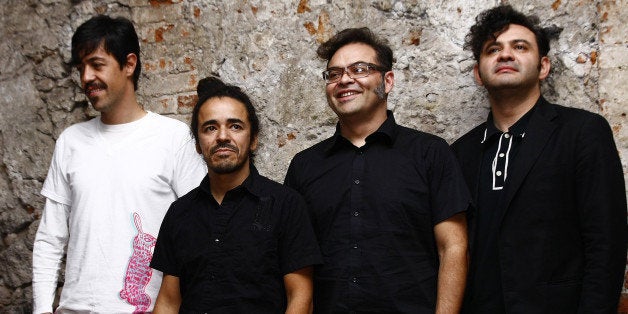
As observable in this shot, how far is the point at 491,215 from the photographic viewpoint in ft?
7.57

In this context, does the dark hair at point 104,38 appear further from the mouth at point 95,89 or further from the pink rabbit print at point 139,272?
the pink rabbit print at point 139,272

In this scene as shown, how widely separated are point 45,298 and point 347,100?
1.42 metres

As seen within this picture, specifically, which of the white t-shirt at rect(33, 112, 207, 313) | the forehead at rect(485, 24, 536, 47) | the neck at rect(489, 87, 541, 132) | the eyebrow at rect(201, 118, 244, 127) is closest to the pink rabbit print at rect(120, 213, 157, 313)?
the white t-shirt at rect(33, 112, 207, 313)

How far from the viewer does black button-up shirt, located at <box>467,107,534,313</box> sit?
2.27 m

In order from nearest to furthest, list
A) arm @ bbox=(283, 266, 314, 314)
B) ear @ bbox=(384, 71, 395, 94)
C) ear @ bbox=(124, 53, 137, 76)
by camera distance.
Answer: arm @ bbox=(283, 266, 314, 314) < ear @ bbox=(384, 71, 395, 94) < ear @ bbox=(124, 53, 137, 76)

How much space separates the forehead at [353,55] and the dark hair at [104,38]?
879 mm

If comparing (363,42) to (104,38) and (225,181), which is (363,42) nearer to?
(225,181)

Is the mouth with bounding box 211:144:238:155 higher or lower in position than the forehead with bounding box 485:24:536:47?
lower

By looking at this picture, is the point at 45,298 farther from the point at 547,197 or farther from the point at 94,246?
the point at 547,197

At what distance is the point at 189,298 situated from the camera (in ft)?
7.47

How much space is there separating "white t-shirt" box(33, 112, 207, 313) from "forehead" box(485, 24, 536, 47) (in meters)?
1.25

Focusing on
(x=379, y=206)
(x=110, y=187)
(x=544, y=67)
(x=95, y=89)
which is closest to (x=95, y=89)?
(x=95, y=89)

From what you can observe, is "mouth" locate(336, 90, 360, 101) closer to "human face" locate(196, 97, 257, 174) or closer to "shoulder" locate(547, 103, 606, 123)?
"human face" locate(196, 97, 257, 174)

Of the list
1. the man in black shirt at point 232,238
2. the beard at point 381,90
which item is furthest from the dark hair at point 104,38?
the beard at point 381,90
